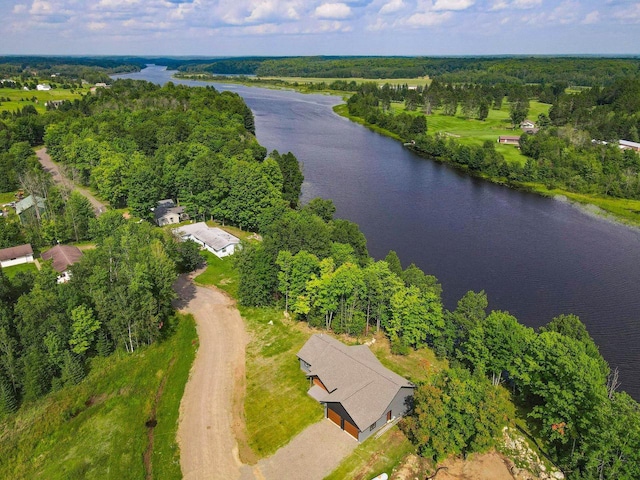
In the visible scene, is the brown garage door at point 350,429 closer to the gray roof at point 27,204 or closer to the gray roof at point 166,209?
the gray roof at point 166,209

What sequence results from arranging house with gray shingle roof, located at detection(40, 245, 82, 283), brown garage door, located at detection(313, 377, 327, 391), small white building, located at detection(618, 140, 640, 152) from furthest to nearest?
small white building, located at detection(618, 140, 640, 152) → house with gray shingle roof, located at detection(40, 245, 82, 283) → brown garage door, located at detection(313, 377, 327, 391)

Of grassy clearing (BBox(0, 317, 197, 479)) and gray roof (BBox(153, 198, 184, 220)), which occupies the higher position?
gray roof (BBox(153, 198, 184, 220))

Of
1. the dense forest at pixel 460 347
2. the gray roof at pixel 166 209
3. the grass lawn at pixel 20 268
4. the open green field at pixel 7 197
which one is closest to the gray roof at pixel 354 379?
the dense forest at pixel 460 347

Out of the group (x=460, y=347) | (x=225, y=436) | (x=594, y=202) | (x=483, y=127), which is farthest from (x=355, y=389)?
(x=483, y=127)

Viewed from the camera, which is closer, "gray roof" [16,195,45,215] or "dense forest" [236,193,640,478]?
"dense forest" [236,193,640,478]

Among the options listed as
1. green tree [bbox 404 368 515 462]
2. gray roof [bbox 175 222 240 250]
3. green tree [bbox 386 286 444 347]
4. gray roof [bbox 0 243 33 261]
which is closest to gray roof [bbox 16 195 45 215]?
gray roof [bbox 0 243 33 261]

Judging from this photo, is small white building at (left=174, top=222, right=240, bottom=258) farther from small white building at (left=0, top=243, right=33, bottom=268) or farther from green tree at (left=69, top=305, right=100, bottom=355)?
green tree at (left=69, top=305, right=100, bottom=355)
